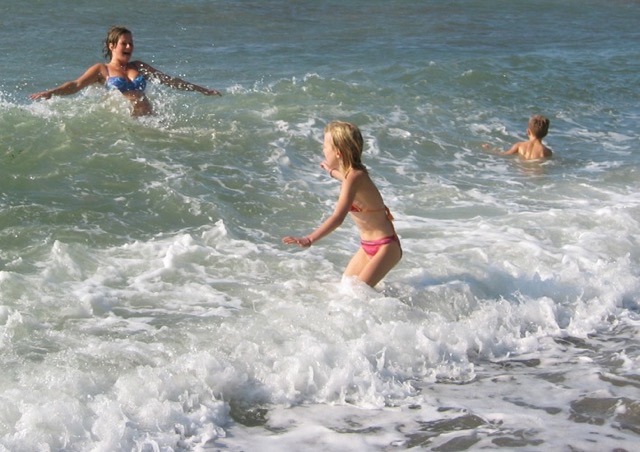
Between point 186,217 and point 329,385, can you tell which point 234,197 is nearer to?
point 186,217

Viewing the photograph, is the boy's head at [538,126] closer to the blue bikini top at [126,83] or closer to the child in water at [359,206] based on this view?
the blue bikini top at [126,83]

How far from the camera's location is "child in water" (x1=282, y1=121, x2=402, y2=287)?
6707mm

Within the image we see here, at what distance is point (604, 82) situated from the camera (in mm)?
16312

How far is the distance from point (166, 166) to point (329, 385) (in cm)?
459

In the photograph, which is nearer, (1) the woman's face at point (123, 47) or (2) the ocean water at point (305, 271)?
(2) the ocean water at point (305, 271)

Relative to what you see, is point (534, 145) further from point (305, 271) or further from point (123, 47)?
point (305, 271)

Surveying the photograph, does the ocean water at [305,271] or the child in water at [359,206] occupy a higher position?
the child in water at [359,206]

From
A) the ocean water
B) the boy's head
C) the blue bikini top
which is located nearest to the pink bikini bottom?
the ocean water

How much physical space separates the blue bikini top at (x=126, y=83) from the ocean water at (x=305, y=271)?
17 centimetres

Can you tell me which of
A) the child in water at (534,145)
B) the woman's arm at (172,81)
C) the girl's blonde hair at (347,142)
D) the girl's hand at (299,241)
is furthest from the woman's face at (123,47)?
the girl's hand at (299,241)

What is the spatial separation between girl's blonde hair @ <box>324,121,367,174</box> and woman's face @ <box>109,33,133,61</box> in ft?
15.1

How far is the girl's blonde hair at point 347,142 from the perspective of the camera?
6.67 metres

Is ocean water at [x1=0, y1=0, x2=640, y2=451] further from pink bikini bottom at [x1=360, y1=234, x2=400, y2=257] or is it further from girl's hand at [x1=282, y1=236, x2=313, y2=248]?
girl's hand at [x1=282, y1=236, x2=313, y2=248]

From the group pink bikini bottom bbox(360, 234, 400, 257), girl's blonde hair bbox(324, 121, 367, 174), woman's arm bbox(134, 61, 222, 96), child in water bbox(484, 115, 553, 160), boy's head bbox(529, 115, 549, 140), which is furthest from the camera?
boy's head bbox(529, 115, 549, 140)
